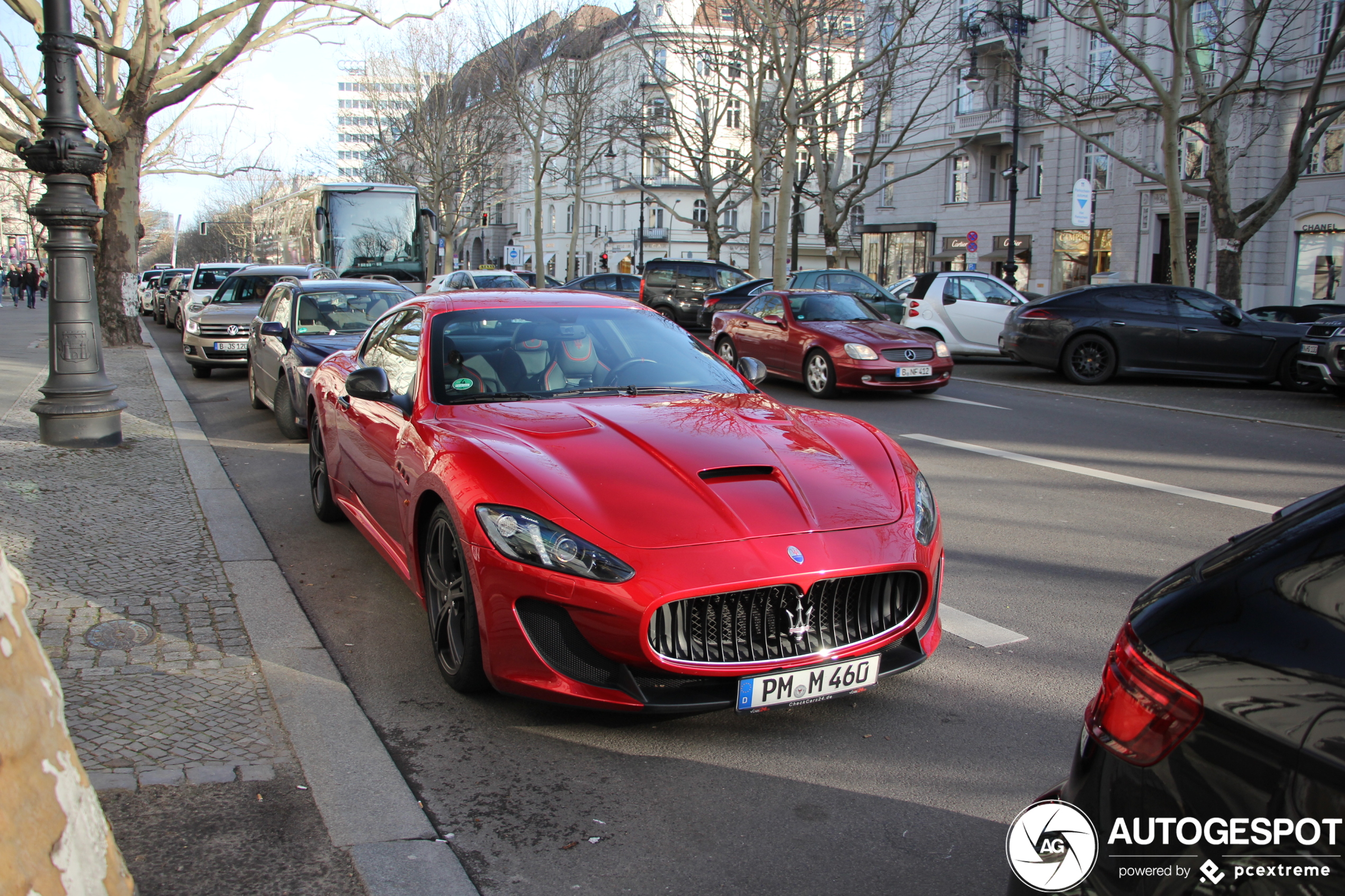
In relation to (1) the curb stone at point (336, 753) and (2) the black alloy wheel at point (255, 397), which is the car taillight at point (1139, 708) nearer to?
(1) the curb stone at point (336, 753)

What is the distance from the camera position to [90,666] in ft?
13.6

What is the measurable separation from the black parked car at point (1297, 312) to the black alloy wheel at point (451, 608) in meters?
18.4

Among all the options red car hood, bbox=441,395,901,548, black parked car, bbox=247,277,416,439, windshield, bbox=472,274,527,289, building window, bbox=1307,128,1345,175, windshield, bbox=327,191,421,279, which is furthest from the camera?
building window, bbox=1307,128,1345,175

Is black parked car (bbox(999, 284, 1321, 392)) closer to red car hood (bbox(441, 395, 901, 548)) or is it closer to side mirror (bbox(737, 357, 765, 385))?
side mirror (bbox(737, 357, 765, 385))

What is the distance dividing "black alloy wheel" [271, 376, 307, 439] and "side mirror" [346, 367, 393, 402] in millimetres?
5687

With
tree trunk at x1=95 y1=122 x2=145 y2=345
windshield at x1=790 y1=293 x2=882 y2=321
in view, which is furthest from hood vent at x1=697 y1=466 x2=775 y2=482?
tree trunk at x1=95 y1=122 x2=145 y2=345

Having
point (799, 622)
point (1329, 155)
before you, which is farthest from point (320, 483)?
point (1329, 155)

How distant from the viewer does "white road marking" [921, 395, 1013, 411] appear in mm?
13055

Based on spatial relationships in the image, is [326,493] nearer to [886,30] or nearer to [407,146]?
[886,30]

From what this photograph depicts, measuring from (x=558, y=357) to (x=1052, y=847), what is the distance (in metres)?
3.53

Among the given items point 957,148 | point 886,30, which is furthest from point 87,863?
point 886,30

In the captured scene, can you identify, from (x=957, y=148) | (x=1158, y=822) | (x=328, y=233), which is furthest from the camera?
(x=957, y=148)

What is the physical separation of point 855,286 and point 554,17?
86.4 ft

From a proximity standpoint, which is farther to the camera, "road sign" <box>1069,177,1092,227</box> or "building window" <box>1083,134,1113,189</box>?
"building window" <box>1083,134,1113,189</box>
